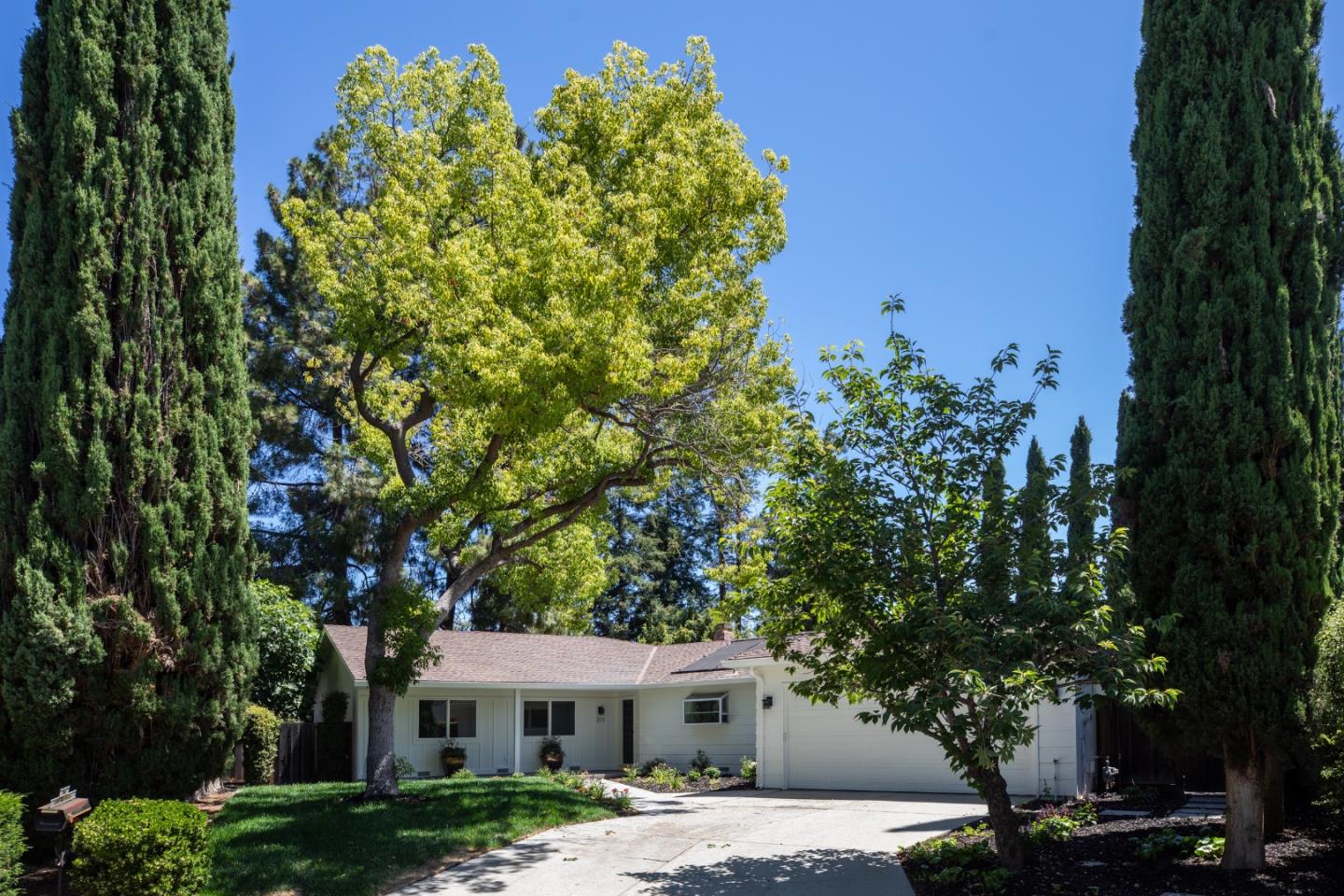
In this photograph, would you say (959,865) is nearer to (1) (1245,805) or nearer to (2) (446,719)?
(1) (1245,805)

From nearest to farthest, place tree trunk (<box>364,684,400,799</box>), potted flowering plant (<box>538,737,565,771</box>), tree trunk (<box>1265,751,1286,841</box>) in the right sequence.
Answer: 1. tree trunk (<box>1265,751,1286,841</box>)
2. tree trunk (<box>364,684,400,799</box>)
3. potted flowering plant (<box>538,737,565,771</box>)

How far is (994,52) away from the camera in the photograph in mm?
13000

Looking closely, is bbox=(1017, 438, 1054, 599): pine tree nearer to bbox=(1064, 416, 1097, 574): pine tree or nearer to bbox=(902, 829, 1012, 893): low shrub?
bbox=(1064, 416, 1097, 574): pine tree

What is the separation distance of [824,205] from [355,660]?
1420 centimetres

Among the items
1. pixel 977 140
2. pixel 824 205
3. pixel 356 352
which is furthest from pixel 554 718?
pixel 977 140

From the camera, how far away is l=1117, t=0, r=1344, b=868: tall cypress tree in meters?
8.66

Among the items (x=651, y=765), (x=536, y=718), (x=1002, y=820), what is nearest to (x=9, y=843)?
(x=1002, y=820)

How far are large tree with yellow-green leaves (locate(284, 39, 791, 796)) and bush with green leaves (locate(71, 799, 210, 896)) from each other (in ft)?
20.9

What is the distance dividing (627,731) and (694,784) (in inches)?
216

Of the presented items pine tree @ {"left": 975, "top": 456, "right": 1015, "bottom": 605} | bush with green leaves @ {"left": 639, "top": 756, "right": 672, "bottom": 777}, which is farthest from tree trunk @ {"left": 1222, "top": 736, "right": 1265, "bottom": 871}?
bush with green leaves @ {"left": 639, "top": 756, "right": 672, "bottom": 777}

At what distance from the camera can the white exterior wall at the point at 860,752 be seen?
16594 mm

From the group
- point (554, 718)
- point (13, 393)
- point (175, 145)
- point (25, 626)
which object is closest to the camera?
point (25, 626)

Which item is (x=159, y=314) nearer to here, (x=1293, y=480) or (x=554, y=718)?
(x=1293, y=480)

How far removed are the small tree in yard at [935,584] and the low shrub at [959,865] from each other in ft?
1.25
